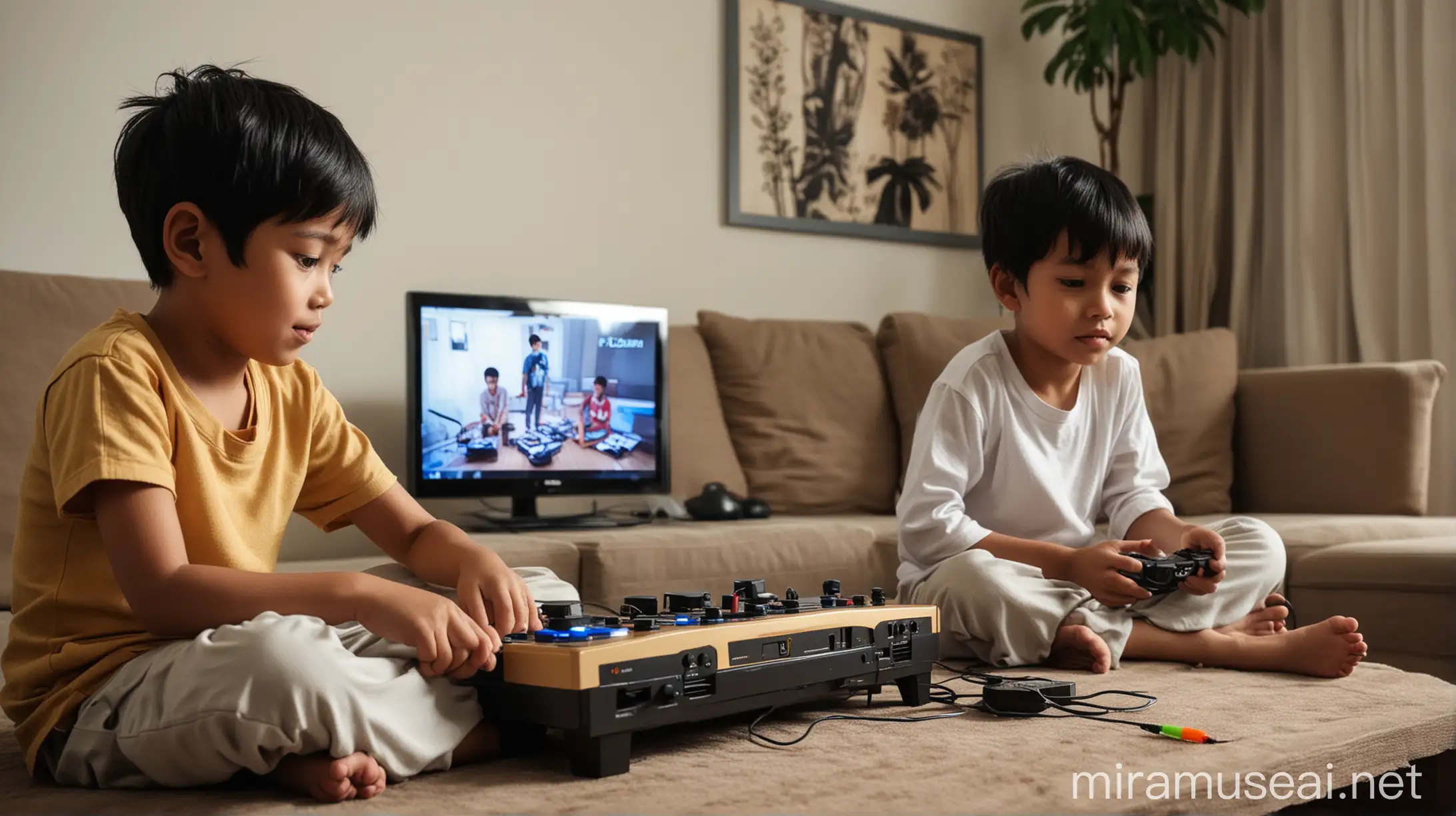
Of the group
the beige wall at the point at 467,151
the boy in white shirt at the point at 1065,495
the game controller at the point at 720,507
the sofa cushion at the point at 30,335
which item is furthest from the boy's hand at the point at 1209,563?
the beige wall at the point at 467,151

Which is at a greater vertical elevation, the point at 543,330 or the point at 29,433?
the point at 543,330

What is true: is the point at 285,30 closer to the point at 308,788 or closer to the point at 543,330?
the point at 543,330

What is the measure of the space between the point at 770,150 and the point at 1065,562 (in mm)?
1966

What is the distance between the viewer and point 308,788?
99 cm

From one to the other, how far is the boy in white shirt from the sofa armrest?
952mm

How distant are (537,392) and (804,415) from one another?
0.69 m

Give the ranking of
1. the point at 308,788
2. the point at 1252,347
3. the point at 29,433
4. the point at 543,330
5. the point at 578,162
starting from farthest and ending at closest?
1. the point at 1252,347
2. the point at 578,162
3. the point at 543,330
4. the point at 29,433
5. the point at 308,788

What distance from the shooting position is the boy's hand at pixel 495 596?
1.13m

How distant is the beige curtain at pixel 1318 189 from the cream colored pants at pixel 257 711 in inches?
119

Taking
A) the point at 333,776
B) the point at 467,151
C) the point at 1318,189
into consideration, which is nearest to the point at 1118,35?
the point at 1318,189

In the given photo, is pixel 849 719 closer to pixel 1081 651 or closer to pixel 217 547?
pixel 1081 651

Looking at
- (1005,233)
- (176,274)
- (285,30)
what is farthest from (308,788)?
(285,30)

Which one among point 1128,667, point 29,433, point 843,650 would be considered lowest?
point 1128,667

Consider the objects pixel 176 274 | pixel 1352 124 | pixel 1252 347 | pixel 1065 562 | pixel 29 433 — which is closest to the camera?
pixel 176 274
